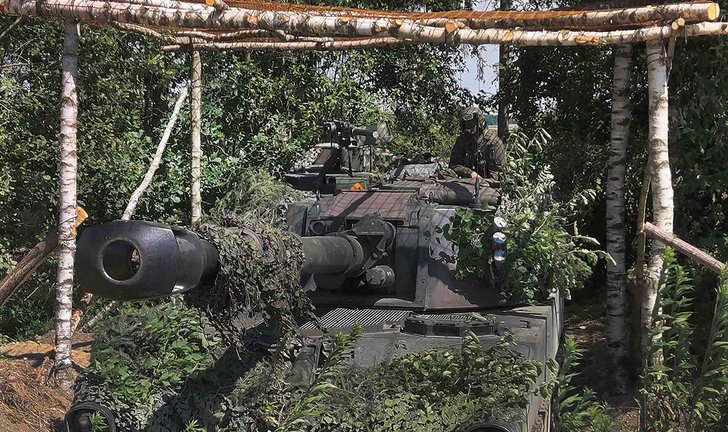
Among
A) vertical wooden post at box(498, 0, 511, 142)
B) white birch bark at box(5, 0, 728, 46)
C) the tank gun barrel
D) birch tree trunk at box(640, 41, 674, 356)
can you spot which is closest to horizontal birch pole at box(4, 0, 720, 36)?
white birch bark at box(5, 0, 728, 46)

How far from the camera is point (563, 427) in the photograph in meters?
4.72

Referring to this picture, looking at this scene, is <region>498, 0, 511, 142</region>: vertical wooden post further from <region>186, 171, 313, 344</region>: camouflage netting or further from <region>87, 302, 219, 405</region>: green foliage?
<region>186, 171, 313, 344</region>: camouflage netting

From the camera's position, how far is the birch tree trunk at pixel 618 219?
877cm

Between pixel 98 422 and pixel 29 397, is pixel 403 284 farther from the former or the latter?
pixel 29 397

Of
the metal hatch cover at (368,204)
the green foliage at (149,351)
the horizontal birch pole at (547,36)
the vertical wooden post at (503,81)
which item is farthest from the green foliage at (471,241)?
the vertical wooden post at (503,81)

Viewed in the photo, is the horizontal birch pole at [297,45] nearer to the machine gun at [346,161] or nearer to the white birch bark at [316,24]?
the machine gun at [346,161]

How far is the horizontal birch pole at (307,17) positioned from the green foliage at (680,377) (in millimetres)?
1905

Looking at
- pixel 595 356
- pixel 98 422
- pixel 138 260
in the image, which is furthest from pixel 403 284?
pixel 595 356

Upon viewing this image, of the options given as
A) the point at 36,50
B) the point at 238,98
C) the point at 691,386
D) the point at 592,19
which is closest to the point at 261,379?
the point at 691,386

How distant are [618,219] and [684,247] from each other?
2368 mm

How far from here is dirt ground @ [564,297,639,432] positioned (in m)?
8.62

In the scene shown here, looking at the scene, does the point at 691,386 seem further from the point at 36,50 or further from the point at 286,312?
the point at 36,50

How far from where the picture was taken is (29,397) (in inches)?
286

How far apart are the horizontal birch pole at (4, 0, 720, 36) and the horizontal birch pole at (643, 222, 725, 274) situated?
1709 millimetres
